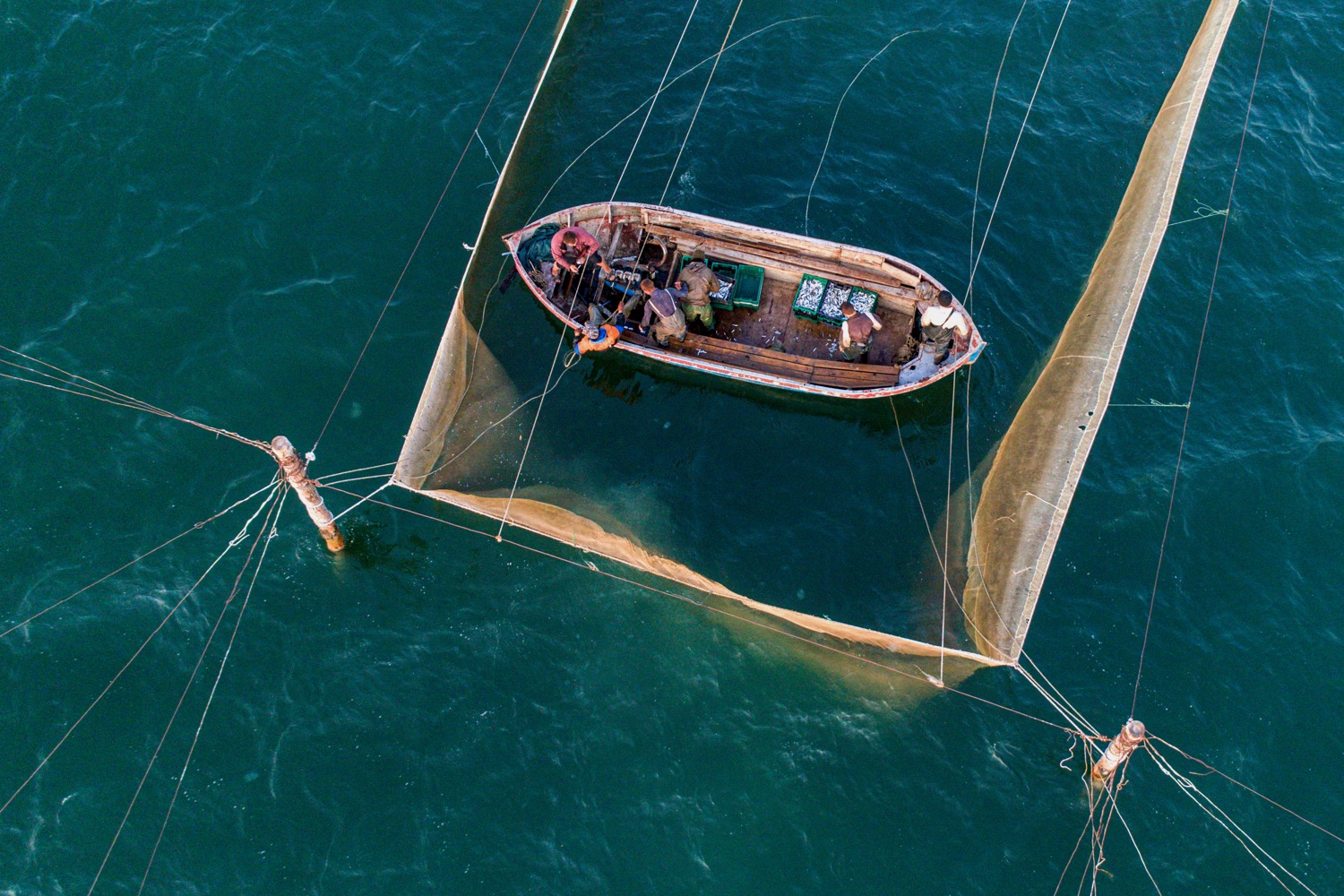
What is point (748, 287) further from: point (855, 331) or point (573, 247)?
point (573, 247)

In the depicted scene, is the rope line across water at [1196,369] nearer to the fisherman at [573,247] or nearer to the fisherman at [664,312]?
the fisherman at [664,312]

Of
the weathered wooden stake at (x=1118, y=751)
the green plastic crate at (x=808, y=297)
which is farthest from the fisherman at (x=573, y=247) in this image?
the weathered wooden stake at (x=1118, y=751)

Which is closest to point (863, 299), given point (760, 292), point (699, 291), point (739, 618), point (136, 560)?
point (760, 292)

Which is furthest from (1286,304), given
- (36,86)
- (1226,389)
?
(36,86)

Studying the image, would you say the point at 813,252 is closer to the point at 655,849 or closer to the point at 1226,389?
the point at 1226,389

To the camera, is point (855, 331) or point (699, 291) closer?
point (855, 331)

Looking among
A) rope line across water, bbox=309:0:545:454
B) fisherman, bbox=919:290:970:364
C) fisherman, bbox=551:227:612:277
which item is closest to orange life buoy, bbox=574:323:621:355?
fisherman, bbox=551:227:612:277
